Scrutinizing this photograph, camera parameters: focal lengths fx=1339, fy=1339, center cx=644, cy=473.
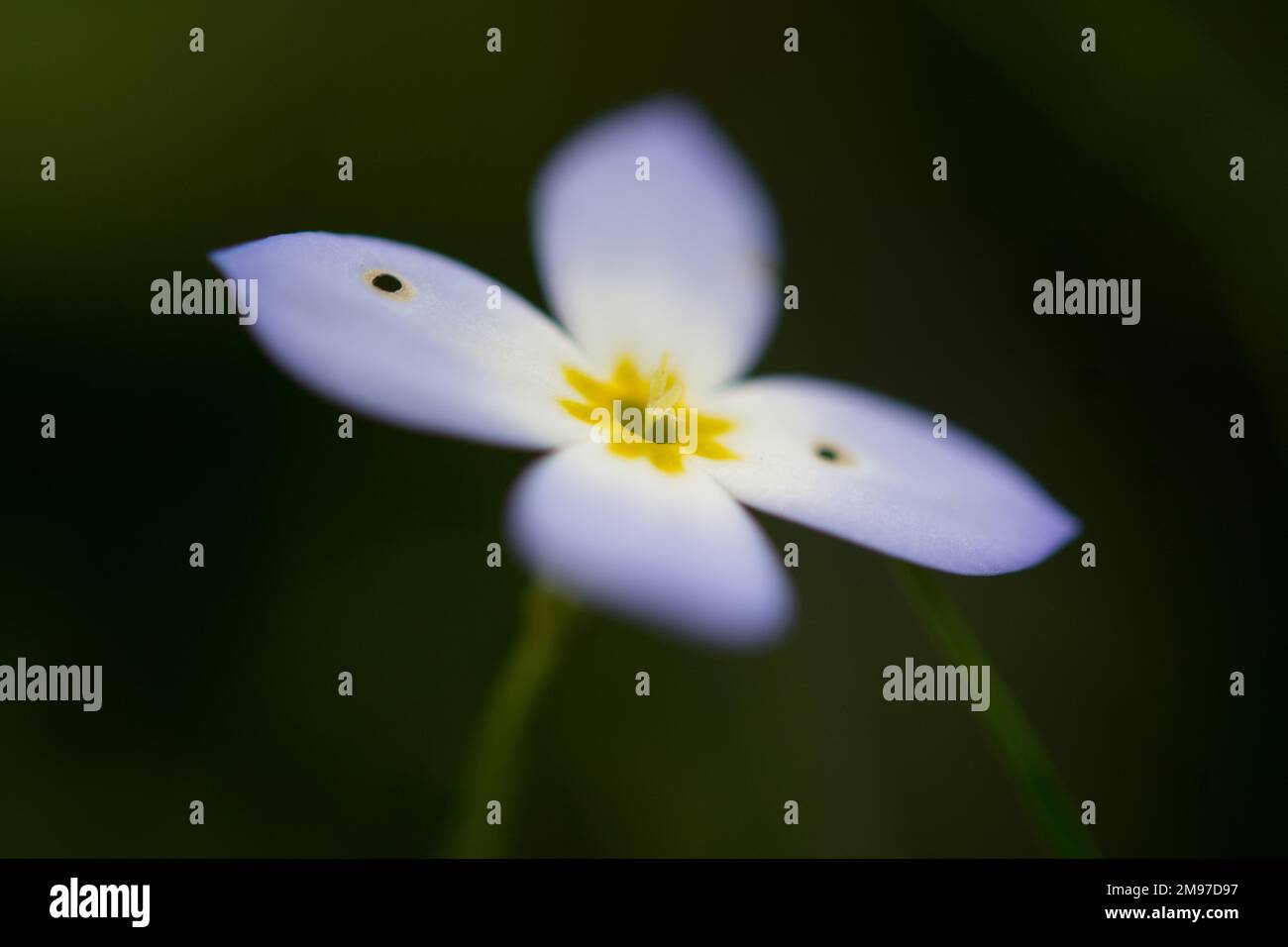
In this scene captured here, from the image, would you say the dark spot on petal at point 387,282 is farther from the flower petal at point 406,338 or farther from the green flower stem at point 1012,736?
the green flower stem at point 1012,736

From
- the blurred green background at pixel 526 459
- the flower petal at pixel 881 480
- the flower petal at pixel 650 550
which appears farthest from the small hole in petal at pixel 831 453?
the blurred green background at pixel 526 459

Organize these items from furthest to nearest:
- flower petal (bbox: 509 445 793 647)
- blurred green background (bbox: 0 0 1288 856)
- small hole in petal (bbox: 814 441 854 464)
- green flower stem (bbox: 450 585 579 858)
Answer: blurred green background (bbox: 0 0 1288 856), small hole in petal (bbox: 814 441 854 464), green flower stem (bbox: 450 585 579 858), flower petal (bbox: 509 445 793 647)

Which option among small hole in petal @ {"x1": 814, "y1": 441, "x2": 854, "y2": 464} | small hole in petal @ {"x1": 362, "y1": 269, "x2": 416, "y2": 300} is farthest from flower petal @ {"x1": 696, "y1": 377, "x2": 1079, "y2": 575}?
small hole in petal @ {"x1": 362, "y1": 269, "x2": 416, "y2": 300}

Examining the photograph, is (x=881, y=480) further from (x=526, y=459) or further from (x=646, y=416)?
(x=526, y=459)

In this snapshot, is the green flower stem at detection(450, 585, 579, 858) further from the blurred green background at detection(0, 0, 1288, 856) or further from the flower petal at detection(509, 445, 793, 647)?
the blurred green background at detection(0, 0, 1288, 856)

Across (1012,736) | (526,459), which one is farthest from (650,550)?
(526,459)
